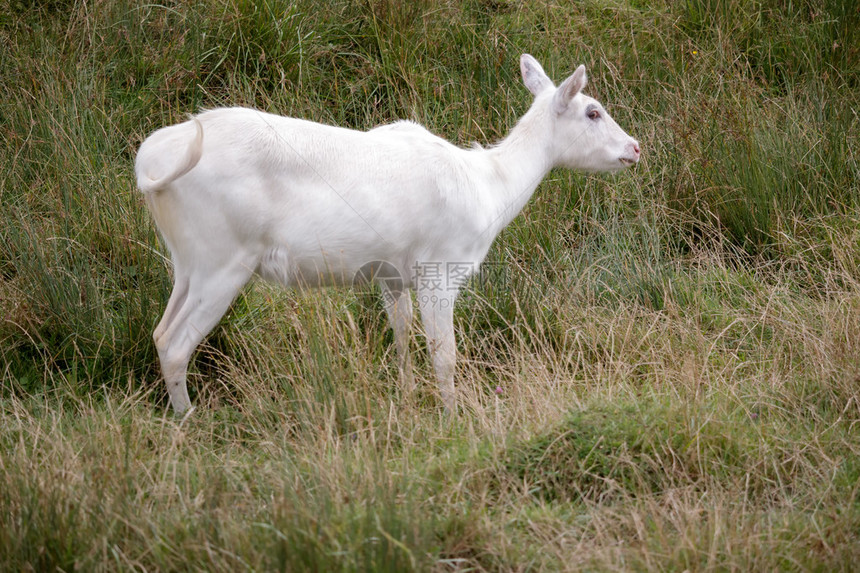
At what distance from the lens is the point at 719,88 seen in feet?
23.2

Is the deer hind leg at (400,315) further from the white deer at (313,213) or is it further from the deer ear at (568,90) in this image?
the deer ear at (568,90)

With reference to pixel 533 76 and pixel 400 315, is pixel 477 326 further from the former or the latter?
pixel 533 76

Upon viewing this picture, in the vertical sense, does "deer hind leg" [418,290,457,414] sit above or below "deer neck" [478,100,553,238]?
below

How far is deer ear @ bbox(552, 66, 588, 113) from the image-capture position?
491 centimetres

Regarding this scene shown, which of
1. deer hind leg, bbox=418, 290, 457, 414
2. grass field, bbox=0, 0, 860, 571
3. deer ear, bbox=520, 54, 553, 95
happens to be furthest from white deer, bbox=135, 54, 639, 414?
deer ear, bbox=520, 54, 553, 95

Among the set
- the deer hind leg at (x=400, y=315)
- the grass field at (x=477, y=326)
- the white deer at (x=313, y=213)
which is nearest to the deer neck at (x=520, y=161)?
the white deer at (x=313, y=213)

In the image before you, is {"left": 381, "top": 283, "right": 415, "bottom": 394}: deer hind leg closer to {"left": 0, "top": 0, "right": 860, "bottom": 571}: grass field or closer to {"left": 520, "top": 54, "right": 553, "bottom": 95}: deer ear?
{"left": 0, "top": 0, "right": 860, "bottom": 571}: grass field

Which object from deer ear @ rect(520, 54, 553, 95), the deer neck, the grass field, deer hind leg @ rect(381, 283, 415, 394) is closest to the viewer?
the grass field

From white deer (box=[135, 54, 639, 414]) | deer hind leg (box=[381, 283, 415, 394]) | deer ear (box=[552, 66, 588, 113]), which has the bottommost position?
deer hind leg (box=[381, 283, 415, 394])

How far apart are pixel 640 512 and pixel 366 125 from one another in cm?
435

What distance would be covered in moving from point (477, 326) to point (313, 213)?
1.28m

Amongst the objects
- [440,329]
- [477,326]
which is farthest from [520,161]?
[440,329]

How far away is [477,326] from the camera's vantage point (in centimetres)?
523

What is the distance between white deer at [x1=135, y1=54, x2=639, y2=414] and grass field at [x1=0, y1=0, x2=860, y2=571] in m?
0.24
